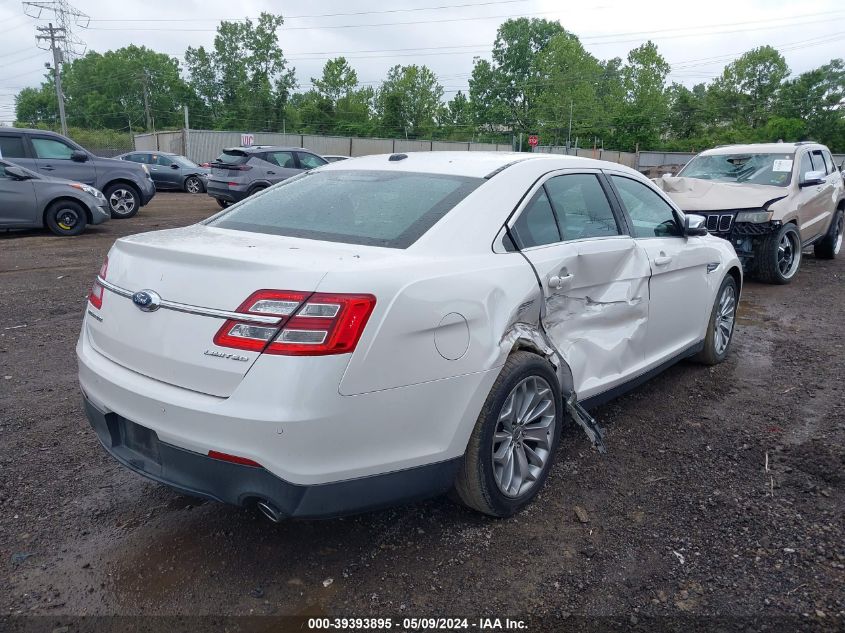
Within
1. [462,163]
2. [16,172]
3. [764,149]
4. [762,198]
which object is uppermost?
[764,149]

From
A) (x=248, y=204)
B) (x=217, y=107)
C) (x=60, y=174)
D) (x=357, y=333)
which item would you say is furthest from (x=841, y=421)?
(x=217, y=107)

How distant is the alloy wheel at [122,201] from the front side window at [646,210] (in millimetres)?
12491

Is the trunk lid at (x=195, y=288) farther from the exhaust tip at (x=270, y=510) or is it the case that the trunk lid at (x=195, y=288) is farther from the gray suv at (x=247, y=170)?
the gray suv at (x=247, y=170)

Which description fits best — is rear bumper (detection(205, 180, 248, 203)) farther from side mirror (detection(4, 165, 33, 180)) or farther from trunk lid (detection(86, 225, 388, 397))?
trunk lid (detection(86, 225, 388, 397))

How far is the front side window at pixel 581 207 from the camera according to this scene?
11.3 ft

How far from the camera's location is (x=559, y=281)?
10.5 feet

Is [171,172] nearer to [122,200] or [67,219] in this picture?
[122,200]

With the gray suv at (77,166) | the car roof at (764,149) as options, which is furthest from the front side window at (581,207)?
the gray suv at (77,166)

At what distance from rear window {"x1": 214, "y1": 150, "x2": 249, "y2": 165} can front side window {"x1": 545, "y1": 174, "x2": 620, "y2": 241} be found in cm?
1312

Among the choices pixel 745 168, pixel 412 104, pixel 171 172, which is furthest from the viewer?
pixel 412 104

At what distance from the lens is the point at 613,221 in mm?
3824

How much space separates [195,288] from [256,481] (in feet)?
2.36

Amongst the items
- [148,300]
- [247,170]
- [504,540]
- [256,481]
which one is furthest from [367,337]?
[247,170]

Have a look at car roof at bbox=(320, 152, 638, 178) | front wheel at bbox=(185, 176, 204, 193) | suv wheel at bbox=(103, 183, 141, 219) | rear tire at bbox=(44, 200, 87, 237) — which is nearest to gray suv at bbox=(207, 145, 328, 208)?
suv wheel at bbox=(103, 183, 141, 219)
